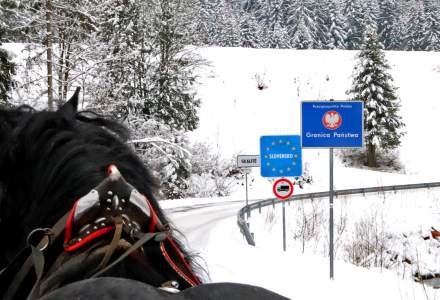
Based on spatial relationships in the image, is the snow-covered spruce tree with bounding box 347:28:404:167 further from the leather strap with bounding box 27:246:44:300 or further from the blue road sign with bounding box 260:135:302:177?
the leather strap with bounding box 27:246:44:300

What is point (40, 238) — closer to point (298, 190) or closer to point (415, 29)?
point (298, 190)

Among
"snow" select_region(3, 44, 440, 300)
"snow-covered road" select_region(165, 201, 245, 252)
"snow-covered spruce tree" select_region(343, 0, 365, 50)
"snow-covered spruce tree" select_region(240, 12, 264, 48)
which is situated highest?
"snow-covered spruce tree" select_region(343, 0, 365, 50)

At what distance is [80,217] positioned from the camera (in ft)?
3.96

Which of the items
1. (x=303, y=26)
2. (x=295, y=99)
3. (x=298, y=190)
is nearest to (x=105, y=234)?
(x=298, y=190)

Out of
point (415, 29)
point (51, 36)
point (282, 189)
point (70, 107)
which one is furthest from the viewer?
point (415, 29)

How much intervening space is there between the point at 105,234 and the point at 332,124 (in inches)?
277

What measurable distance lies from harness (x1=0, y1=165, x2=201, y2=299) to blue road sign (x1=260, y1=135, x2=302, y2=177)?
10.3 m

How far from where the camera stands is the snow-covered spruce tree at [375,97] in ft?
117

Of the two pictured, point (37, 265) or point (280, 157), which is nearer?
point (37, 265)

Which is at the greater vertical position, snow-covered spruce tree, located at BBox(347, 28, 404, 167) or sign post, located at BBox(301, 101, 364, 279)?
snow-covered spruce tree, located at BBox(347, 28, 404, 167)

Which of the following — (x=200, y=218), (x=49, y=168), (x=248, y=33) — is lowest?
(x=200, y=218)

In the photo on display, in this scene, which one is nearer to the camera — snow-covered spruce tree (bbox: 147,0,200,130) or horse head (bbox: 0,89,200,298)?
horse head (bbox: 0,89,200,298)

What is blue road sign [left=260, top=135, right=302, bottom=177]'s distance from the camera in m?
11.6

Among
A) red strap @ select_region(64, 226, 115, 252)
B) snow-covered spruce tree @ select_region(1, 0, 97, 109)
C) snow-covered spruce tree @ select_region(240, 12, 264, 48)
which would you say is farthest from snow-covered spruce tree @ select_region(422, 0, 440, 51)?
red strap @ select_region(64, 226, 115, 252)
